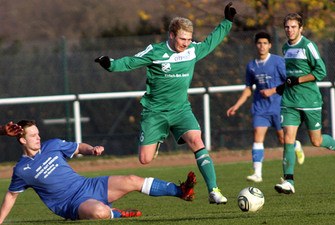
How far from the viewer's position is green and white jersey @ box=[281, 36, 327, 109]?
14.5 meters

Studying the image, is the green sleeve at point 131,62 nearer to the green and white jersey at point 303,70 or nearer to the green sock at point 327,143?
the green and white jersey at point 303,70

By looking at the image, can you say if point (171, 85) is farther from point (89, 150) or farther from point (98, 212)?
point (98, 212)

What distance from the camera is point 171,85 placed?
1335cm

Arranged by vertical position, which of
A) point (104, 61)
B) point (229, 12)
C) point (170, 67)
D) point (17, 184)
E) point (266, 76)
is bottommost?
point (17, 184)

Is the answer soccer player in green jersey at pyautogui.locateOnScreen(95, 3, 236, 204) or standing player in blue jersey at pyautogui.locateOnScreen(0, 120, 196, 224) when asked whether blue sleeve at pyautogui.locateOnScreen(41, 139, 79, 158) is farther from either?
soccer player in green jersey at pyautogui.locateOnScreen(95, 3, 236, 204)

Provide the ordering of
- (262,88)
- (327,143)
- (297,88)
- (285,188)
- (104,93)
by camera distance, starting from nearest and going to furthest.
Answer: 1. (285,188)
2. (297,88)
3. (327,143)
4. (262,88)
5. (104,93)

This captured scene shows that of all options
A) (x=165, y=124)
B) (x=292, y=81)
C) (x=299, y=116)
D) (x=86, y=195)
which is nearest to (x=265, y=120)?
(x=299, y=116)

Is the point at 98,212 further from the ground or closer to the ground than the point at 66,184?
closer to the ground

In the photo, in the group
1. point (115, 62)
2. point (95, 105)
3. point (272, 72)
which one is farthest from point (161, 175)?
point (115, 62)

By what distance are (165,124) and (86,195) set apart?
1862mm

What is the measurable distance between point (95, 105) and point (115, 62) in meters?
11.2

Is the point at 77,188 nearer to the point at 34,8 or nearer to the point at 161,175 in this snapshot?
the point at 161,175

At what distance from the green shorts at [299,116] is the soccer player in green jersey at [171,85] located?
1.81 metres

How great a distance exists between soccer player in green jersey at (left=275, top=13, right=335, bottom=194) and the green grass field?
1.81ft
